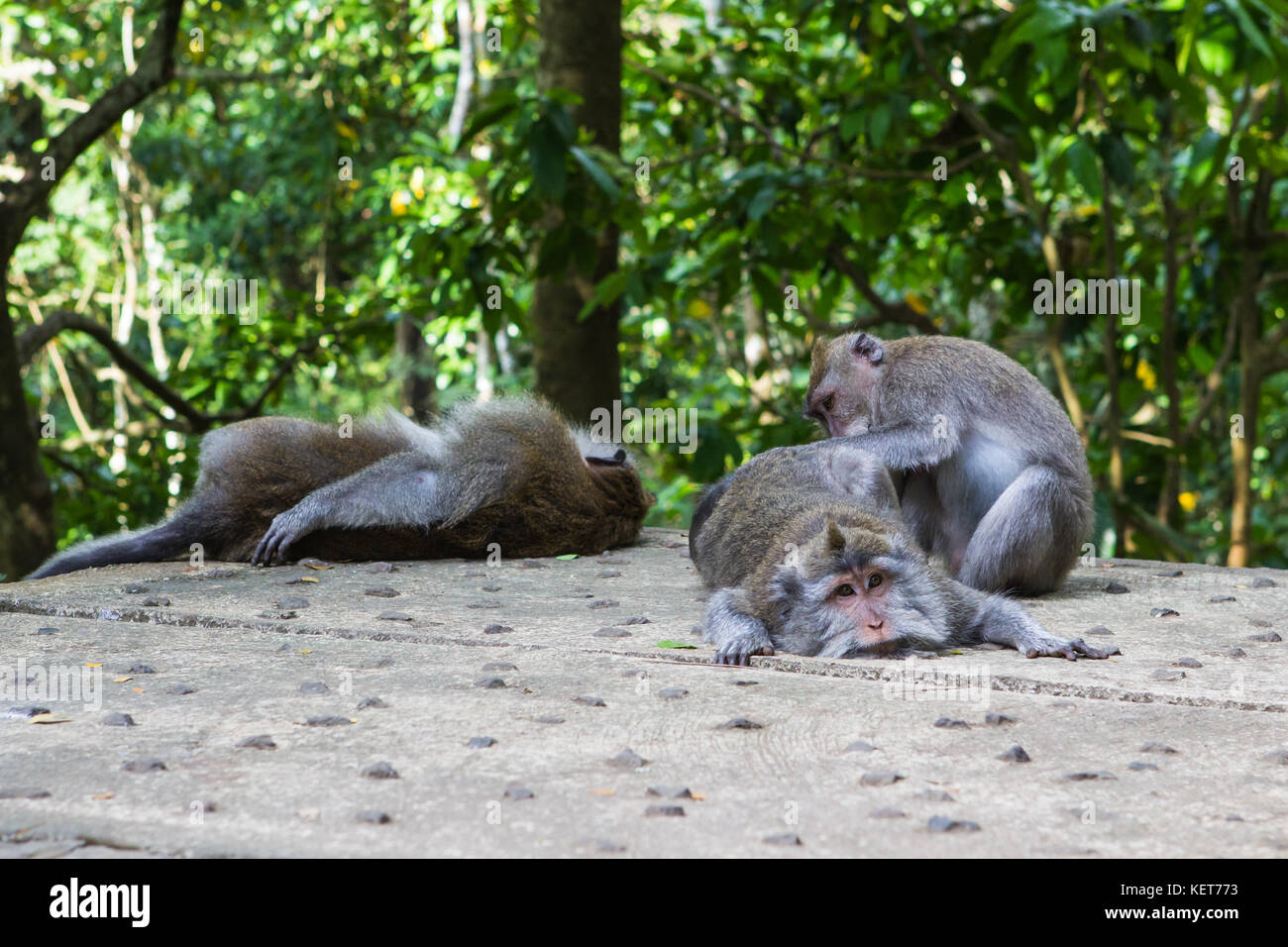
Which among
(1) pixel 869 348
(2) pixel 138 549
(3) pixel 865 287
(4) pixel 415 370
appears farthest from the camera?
(4) pixel 415 370

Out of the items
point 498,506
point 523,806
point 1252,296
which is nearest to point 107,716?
point 523,806

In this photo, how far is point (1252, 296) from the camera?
7168 mm

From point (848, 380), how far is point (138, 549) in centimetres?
282

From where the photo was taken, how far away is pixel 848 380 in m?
4.84

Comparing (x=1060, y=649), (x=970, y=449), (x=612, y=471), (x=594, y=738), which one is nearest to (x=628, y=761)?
(x=594, y=738)

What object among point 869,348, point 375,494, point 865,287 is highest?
point 865,287

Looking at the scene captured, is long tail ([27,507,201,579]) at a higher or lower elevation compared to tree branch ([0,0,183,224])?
lower

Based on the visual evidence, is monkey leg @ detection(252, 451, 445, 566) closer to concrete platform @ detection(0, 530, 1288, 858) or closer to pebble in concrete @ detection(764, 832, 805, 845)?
concrete platform @ detection(0, 530, 1288, 858)

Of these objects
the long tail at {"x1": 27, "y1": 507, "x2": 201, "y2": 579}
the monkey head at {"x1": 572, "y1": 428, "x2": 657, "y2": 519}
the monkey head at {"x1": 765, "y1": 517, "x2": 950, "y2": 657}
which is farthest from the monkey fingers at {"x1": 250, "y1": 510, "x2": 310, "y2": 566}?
the monkey head at {"x1": 765, "y1": 517, "x2": 950, "y2": 657}

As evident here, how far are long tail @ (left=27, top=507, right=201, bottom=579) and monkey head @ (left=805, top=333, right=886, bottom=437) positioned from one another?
97.9 inches

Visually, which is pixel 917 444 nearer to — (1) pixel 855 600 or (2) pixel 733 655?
(1) pixel 855 600

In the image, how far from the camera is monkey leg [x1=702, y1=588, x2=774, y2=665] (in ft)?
11.3

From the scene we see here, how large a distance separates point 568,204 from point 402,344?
11177 mm

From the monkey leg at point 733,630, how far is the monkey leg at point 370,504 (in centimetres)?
161
